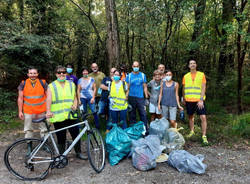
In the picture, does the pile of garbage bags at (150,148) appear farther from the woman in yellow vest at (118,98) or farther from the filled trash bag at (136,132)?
the woman in yellow vest at (118,98)

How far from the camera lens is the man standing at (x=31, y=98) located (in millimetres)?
3707

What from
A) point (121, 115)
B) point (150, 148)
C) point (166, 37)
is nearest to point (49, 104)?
point (121, 115)

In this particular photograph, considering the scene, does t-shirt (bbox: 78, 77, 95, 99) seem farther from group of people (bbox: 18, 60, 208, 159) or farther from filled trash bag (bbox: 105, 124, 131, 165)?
filled trash bag (bbox: 105, 124, 131, 165)

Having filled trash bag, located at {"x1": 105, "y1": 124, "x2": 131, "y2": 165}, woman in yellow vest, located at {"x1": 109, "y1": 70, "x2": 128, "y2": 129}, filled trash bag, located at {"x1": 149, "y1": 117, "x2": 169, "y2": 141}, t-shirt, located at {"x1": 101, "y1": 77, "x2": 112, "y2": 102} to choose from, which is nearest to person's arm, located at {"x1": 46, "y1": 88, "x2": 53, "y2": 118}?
filled trash bag, located at {"x1": 105, "y1": 124, "x2": 131, "y2": 165}

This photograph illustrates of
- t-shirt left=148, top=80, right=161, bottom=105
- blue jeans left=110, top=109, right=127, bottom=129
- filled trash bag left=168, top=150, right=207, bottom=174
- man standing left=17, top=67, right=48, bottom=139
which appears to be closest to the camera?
filled trash bag left=168, top=150, right=207, bottom=174

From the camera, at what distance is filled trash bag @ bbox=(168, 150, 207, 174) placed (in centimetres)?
313

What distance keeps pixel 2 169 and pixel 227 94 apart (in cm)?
805

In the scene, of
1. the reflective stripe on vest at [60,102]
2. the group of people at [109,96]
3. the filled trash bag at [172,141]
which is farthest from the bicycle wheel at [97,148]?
the filled trash bag at [172,141]

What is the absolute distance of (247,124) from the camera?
5.28 m

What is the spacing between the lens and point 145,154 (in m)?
3.28

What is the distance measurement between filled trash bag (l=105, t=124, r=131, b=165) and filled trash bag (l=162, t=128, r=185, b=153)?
86cm

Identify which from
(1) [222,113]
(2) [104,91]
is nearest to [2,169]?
(2) [104,91]

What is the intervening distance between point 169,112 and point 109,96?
1567 mm

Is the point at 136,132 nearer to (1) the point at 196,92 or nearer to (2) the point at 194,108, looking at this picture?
(2) the point at 194,108
